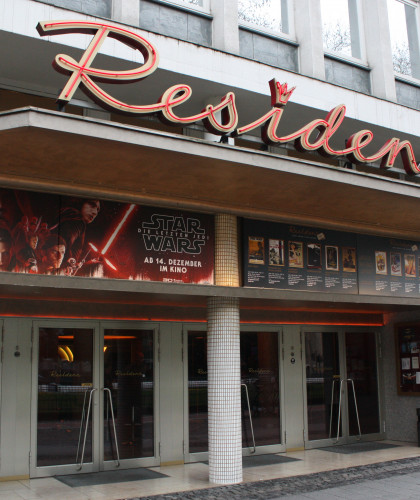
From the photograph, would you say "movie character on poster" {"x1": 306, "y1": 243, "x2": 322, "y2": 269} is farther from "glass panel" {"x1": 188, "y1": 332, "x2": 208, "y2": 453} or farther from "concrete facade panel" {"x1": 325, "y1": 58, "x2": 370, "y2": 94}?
"concrete facade panel" {"x1": 325, "y1": 58, "x2": 370, "y2": 94}

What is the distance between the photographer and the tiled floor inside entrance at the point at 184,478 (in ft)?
28.5

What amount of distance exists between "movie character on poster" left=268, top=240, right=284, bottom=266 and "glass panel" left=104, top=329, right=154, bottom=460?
2643mm

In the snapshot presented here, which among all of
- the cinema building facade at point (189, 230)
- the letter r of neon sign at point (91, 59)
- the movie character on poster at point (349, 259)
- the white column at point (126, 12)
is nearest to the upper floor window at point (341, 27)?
the cinema building facade at point (189, 230)

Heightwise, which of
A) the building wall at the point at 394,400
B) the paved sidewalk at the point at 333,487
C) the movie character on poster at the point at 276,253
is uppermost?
the movie character on poster at the point at 276,253

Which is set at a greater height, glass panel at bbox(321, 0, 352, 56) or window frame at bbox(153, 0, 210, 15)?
glass panel at bbox(321, 0, 352, 56)

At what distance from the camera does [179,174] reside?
8.76 meters

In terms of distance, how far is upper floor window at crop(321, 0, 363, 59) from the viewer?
41.3 ft

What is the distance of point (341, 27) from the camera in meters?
12.9

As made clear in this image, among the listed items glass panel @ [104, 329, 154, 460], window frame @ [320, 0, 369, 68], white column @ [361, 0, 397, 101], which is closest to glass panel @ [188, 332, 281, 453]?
glass panel @ [104, 329, 154, 460]

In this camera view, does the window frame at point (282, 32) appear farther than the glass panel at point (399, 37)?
No

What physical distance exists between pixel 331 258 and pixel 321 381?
3.14m

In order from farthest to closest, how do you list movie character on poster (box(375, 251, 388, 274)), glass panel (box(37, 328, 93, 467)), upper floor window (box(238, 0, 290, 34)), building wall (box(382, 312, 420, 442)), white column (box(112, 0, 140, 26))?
building wall (box(382, 312, 420, 442)) < movie character on poster (box(375, 251, 388, 274)) < upper floor window (box(238, 0, 290, 34)) < glass panel (box(37, 328, 93, 467)) < white column (box(112, 0, 140, 26))

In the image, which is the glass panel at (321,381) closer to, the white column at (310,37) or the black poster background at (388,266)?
the black poster background at (388,266)

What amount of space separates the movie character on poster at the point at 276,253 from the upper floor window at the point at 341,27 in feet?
14.5
